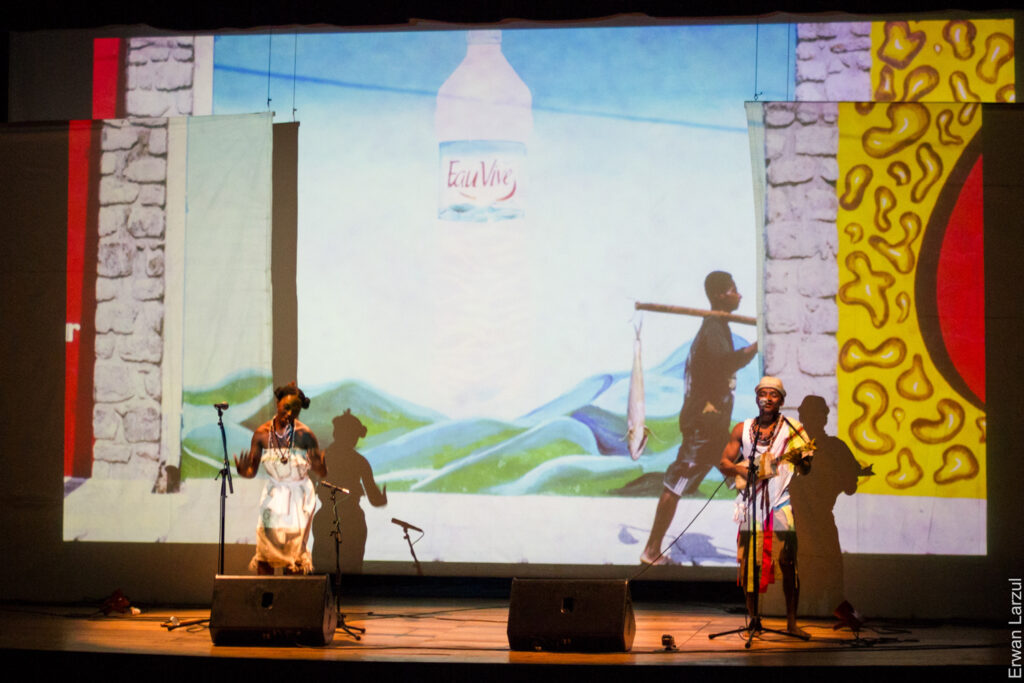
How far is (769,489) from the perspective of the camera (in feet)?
19.0

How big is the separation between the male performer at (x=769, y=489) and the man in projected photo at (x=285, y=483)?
2275mm

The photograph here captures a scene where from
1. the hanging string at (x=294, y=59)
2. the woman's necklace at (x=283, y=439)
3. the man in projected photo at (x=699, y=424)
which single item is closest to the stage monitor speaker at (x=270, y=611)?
the woman's necklace at (x=283, y=439)

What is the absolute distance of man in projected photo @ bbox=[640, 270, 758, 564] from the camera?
660 centimetres

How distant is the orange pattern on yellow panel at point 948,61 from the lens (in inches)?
260

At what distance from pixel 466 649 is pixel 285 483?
142 cm

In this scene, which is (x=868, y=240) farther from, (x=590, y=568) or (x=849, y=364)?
(x=590, y=568)

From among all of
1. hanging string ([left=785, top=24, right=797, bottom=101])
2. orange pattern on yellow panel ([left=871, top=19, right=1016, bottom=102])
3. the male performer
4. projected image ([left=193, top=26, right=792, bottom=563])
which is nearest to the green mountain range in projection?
projected image ([left=193, top=26, right=792, bottom=563])

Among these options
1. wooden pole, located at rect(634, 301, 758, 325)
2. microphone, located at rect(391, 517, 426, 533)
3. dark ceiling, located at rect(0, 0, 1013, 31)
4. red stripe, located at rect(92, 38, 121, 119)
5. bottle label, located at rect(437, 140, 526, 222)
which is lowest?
microphone, located at rect(391, 517, 426, 533)

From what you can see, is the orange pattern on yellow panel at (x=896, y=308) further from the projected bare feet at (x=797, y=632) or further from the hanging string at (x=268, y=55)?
the hanging string at (x=268, y=55)

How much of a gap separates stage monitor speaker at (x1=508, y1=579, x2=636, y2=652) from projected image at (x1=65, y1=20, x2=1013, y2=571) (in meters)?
1.61

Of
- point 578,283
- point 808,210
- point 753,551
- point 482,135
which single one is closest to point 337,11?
point 482,135

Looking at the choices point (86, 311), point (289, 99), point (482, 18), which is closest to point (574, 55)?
point (482, 18)

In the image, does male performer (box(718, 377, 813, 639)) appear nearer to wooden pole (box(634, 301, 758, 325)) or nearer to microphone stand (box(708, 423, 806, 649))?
microphone stand (box(708, 423, 806, 649))

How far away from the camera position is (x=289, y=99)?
7020 millimetres
